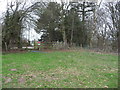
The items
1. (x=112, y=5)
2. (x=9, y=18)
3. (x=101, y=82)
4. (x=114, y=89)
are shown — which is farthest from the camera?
(x=112, y=5)

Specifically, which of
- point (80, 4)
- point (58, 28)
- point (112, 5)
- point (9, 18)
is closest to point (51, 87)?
point (9, 18)

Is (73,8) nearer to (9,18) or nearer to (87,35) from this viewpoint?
(87,35)

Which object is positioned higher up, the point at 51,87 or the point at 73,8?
the point at 73,8

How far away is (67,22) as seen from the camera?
1992 cm

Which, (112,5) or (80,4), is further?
(80,4)

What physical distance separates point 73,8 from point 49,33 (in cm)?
619

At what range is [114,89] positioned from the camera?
2.98 m

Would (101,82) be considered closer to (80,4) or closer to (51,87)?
(51,87)

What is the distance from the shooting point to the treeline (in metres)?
12.6

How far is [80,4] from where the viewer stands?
21.2m

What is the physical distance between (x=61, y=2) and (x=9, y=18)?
9.13 meters

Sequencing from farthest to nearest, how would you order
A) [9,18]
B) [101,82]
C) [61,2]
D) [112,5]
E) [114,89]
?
[61,2] < [112,5] < [9,18] < [101,82] < [114,89]

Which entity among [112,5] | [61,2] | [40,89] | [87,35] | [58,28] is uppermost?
[61,2]

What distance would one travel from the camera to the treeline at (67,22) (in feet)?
41.3
